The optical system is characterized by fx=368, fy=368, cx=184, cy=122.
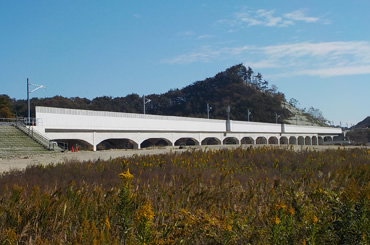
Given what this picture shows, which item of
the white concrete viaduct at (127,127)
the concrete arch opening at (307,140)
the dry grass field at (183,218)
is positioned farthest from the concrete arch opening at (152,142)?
the dry grass field at (183,218)

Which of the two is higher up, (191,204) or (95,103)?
(95,103)

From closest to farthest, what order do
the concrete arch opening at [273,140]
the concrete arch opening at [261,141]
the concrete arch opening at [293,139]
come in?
the concrete arch opening at [261,141] < the concrete arch opening at [273,140] < the concrete arch opening at [293,139]

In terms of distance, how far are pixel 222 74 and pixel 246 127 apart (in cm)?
7427

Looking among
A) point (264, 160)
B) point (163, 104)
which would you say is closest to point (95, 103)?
point (163, 104)

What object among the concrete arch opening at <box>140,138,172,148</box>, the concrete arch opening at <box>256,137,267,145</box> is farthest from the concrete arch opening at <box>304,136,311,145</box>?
the concrete arch opening at <box>140,138,172,148</box>

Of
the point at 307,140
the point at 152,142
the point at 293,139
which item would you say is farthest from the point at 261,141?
the point at 152,142

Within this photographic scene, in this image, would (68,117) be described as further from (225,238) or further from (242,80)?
(242,80)

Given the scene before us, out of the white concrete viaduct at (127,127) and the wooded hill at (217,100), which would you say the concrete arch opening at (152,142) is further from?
the wooded hill at (217,100)

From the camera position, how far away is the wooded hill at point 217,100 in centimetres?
9902

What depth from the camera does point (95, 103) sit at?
88.7 m

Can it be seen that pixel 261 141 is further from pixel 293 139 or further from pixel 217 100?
pixel 217 100

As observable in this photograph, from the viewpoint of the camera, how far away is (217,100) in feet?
409

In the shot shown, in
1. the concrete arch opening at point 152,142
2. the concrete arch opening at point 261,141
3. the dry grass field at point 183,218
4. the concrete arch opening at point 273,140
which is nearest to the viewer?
the dry grass field at point 183,218

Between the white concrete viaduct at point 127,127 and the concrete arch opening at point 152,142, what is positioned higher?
the white concrete viaduct at point 127,127
